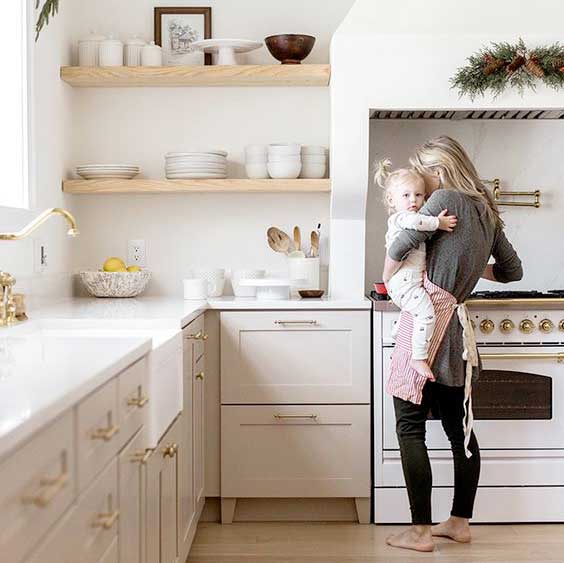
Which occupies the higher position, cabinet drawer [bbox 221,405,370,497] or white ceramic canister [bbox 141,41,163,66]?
white ceramic canister [bbox 141,41,163,66]

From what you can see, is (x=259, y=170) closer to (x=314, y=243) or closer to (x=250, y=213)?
(x=250, y=213)

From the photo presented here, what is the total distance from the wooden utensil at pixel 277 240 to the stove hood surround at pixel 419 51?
1.73 feet

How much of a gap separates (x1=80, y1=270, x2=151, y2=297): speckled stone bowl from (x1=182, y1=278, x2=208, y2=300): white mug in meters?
0.23

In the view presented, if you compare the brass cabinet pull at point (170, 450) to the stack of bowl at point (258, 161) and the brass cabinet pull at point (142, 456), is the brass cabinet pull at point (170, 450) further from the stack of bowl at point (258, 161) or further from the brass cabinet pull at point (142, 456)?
the stack of bowl at point (258, 161)

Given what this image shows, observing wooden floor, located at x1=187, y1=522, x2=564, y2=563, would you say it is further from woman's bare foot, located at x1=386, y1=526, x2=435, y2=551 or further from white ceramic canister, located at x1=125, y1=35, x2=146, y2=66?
white ceramic canister, located at x1=125, y1=35, x2=146, y2=66

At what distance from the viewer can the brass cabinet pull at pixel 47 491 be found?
49.3 inches

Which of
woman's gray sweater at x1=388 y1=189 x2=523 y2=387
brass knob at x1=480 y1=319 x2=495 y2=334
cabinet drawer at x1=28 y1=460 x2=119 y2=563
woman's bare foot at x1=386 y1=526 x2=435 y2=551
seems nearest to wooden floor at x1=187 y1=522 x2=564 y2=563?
woman's bare foot at x1=386 y1=526 x2=435 y2=551

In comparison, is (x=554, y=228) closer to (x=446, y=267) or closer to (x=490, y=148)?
(x=490, y=148)

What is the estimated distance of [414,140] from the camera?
4102mm

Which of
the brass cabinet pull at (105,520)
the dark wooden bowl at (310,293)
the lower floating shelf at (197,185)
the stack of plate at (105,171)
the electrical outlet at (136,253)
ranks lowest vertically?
the brass cabinet pull at (105,520)

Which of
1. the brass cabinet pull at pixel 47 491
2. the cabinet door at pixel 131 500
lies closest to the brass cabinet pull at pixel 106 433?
the cabinet door at pixel 131 500

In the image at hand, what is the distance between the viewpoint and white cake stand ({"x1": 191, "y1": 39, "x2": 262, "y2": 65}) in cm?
388

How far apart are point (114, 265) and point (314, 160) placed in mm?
928

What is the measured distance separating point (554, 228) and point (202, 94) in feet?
5.29
